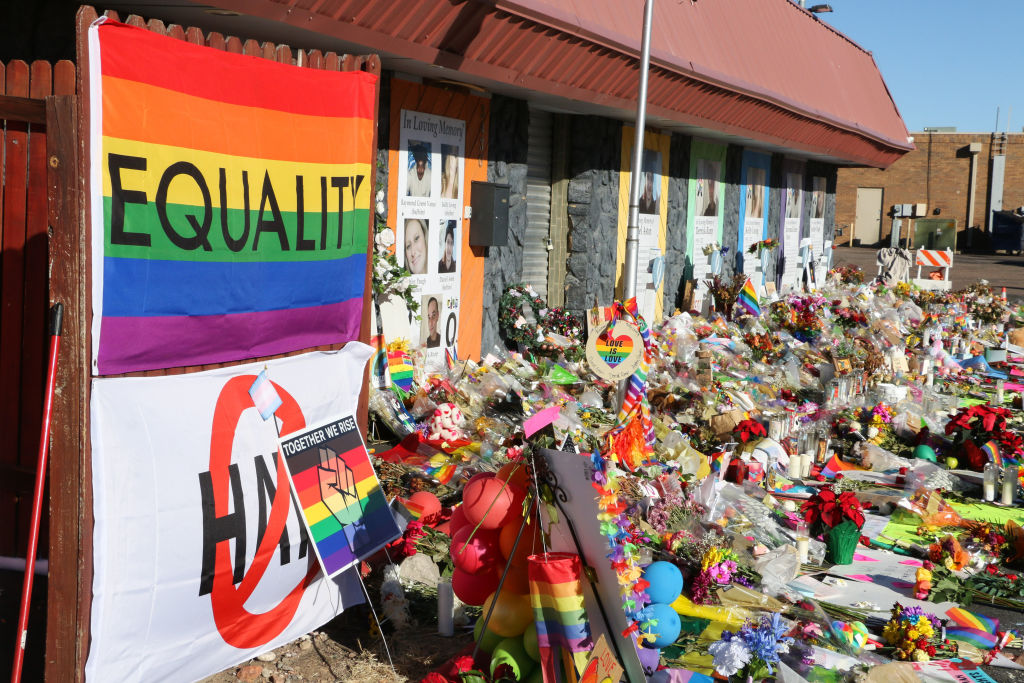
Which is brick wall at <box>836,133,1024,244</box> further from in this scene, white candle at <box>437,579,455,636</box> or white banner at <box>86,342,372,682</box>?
white banner at <box>86,342,372,682</box>

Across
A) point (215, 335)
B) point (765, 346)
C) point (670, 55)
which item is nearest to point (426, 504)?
→ point (215, 335)

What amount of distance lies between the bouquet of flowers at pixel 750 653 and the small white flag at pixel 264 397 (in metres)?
2.16

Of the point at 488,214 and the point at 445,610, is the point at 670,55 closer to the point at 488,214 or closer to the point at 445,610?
the point at 488,214

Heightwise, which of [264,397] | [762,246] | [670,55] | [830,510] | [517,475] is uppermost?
[670,55]

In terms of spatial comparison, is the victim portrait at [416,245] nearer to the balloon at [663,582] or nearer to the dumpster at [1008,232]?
the balloon at [663,582]

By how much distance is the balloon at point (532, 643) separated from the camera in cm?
391

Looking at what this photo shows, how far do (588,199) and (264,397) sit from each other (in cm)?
793

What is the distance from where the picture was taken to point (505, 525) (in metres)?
4.06

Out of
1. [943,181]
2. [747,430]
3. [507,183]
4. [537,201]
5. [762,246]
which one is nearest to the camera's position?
[747,430]

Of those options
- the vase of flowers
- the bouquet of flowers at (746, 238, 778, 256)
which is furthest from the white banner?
the bouquet of flowers at (746, 238, 778, 256)

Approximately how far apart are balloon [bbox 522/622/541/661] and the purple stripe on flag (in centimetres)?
165

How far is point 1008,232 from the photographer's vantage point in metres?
39.8

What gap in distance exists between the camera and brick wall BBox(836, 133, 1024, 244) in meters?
43.3

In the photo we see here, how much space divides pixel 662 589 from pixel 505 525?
94 cm
